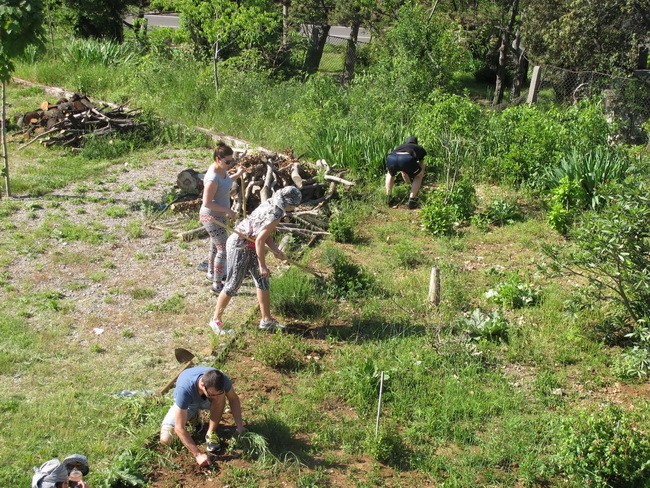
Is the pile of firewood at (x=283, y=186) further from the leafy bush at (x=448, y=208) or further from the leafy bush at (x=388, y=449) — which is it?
the leafy bush at (x=388, y=449)

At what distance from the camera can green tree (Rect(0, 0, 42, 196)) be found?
410 inches

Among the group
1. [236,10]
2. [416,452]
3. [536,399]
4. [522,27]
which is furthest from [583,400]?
[522,27]

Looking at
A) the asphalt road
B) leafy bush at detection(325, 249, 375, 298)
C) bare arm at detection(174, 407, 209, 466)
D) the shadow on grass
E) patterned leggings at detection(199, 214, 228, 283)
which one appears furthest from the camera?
the asphalt road

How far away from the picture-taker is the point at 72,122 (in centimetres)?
1455

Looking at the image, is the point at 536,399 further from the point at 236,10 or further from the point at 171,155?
the point at 236,10

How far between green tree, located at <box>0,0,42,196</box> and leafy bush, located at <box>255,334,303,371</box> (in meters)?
5.99

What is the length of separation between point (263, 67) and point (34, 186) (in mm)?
6987

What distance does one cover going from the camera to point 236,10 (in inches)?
641

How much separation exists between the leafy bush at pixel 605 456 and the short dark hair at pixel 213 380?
269 centimetres

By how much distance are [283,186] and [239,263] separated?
10.9 feet

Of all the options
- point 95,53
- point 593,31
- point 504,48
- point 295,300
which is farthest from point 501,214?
point 95,53

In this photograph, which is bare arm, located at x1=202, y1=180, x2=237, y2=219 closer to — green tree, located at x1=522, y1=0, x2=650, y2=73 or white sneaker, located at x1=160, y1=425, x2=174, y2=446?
white sneaker, located at x1=160, y1=425, x2=174, y2=446

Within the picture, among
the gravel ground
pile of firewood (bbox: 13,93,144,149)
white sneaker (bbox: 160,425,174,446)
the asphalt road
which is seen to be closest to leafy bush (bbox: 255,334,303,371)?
the gravel ground

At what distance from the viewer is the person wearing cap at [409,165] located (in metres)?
11.7
